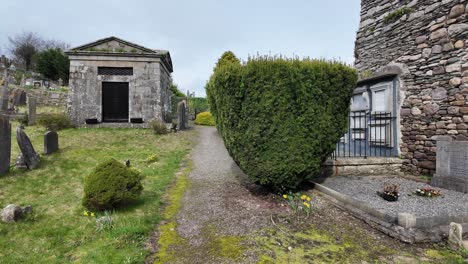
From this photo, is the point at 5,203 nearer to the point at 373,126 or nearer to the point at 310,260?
the point at 310,260

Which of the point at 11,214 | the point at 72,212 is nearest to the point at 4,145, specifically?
the point at 11,214

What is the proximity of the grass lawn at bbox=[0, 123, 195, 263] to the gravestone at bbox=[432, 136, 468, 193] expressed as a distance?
685 cm

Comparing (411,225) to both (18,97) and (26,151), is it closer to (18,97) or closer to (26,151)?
(26,151)

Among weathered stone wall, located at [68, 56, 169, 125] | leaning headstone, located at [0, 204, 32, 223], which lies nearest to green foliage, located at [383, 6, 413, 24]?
leaning headstone, located at [0, 204, 32, 223]

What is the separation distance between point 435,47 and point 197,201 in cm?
777

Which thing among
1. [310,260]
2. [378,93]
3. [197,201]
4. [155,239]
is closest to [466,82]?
[378,93]

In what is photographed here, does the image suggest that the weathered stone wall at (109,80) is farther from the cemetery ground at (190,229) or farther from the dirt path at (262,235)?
the dirt path at (262,235)

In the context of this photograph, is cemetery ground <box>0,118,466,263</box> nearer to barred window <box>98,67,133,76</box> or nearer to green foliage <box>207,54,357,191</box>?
green foliage <box>207,54,357,191</box>

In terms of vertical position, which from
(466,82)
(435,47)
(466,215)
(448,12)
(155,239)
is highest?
(448,12)

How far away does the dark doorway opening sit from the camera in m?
16.1

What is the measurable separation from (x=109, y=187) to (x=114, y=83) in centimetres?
1264

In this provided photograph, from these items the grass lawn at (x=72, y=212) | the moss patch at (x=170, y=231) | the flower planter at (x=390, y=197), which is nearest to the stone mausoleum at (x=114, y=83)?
the grass lawn at (x=72, y=212)

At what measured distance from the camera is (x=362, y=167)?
7.85m

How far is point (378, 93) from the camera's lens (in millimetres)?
9594
